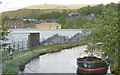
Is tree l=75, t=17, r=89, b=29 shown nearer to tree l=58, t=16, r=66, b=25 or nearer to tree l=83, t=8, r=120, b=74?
tree l=58, t=16, r=66, b=25

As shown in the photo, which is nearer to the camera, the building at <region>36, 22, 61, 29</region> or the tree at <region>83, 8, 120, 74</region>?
the tree at <region>83, 8, 120, 74</region>

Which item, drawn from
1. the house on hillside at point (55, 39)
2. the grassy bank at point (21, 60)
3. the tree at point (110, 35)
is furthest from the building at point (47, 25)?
the tree at point (110, 35)

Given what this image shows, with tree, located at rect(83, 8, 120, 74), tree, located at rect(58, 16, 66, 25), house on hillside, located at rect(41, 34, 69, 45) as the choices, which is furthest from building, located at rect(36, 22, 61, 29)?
tree, located at rect(83, 8, 120, 74)

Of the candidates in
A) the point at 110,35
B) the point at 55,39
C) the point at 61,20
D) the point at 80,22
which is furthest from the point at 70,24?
the point at 110,35

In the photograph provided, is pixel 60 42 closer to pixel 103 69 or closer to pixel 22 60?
pixel 22 60

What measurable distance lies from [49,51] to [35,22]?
6.70 m

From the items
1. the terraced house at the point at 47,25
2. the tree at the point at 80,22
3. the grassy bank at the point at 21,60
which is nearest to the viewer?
the grassy bank at the point at 21,60

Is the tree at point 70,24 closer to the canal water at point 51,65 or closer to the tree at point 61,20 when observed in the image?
the tree at point 61,20

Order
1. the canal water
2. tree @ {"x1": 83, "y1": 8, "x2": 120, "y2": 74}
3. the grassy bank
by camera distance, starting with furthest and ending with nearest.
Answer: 1. the canal water
2. tree @ {"x1": 83, "y1": 8, "x2": 120, "y2": 74}
3. the grassy bank

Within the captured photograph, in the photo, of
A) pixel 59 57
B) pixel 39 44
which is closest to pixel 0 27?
pixel 59 57

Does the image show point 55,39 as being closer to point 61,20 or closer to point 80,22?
point 61,20

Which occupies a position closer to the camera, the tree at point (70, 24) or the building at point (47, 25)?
the building at point (47, 25)

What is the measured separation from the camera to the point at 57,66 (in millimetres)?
11180

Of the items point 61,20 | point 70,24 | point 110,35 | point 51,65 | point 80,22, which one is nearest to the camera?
point 110,35
